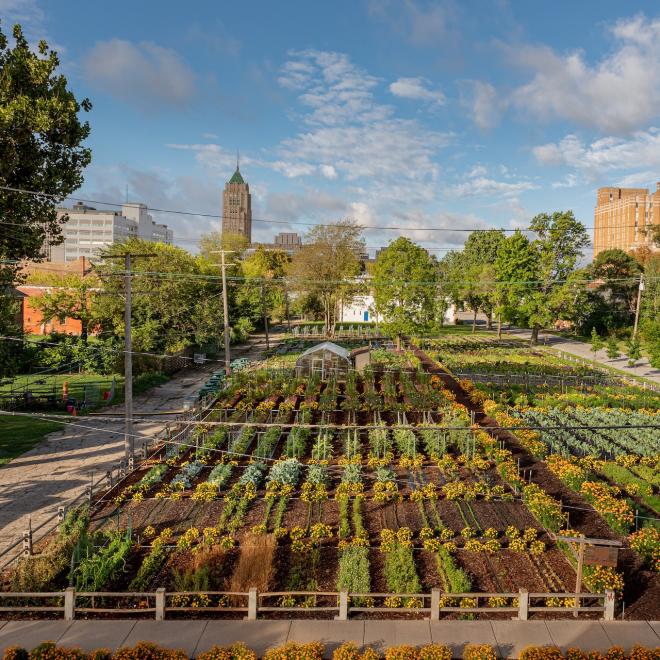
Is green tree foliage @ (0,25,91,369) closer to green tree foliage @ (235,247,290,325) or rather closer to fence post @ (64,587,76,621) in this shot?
fence post @ (64,587,76,621)

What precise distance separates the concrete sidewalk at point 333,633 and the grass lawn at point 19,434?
13.4 metres

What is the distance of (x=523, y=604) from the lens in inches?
432

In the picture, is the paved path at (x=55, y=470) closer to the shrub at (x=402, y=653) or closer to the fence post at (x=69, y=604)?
the fence post at (x=69, y=604)

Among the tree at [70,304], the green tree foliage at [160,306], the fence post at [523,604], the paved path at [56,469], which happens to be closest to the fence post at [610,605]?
the fence post at [523,604]

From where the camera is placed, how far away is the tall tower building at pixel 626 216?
11931cm

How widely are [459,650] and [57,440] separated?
2106 centimetres

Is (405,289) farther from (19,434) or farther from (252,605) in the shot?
(252,605)

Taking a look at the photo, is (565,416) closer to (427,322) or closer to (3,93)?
(427,322)

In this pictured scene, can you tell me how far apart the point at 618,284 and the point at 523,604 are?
66.1 m

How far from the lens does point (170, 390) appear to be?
37250 mm

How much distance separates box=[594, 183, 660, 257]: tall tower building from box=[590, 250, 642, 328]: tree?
152ft

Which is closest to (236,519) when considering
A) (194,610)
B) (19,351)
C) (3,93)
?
(194,610)

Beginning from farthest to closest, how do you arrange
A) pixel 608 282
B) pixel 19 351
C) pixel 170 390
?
pixel 608 282 → pixel 170 390 → pixel 19 351

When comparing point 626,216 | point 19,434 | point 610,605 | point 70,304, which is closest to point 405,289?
point 70,304
